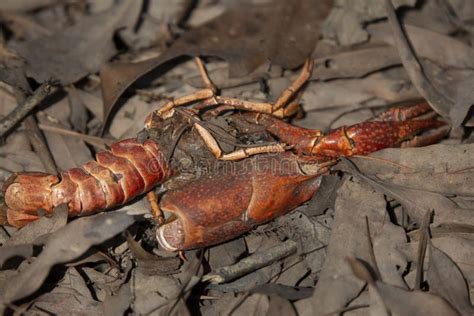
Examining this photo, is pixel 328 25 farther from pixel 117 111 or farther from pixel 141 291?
pixel 141 291

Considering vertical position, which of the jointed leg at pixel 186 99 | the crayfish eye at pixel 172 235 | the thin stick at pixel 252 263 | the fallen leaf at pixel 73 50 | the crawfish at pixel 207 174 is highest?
the fallen leaf at pixel 73 50

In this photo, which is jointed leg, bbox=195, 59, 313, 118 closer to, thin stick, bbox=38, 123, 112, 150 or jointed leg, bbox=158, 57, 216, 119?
jointed leg, bbox=158, 57, 216, 119

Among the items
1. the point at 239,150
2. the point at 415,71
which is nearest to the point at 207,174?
the point at 239,150

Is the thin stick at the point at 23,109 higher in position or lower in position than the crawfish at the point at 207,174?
higher

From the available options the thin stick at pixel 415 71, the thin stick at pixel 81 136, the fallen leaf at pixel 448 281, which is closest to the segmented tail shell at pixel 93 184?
the thin stick at pixel 81 136

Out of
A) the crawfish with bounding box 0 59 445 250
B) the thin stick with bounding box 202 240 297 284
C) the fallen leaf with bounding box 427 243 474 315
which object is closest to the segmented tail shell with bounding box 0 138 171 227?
the crawfish with bounding box 0 59 445 250

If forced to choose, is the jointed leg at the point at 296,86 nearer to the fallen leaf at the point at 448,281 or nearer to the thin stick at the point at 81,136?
the thin stick at the point at 81,136
